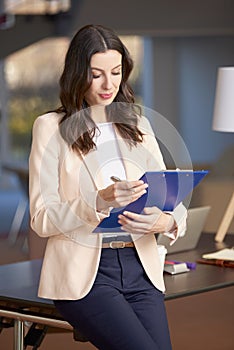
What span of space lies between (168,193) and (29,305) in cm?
71

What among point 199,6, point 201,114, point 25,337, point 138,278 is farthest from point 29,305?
point 201,114

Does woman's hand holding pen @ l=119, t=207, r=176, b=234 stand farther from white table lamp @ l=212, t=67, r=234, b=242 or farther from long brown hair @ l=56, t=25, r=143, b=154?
white table lamp @ l=212, t=67, r=234, b=242

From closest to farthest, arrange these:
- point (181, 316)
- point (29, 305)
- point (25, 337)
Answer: point (29, 305), point (25, 337), point (181, 316)

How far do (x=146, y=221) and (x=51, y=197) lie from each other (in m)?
0.27

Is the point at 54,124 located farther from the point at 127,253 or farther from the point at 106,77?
the point at 127,253

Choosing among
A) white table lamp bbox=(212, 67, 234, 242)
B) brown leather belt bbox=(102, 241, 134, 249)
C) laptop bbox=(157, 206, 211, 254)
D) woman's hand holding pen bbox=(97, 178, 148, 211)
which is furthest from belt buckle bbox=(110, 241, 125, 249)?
white table lamp bbox=(212, 67, 234, 242)

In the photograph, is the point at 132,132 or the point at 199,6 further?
the point at 199,6

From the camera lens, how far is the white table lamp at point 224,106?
421 centimetres

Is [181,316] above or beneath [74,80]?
beneath

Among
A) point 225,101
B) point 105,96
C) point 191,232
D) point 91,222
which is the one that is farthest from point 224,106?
point 91,222

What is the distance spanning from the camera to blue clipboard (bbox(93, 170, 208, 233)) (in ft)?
8.06

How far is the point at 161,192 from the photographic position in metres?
2.51

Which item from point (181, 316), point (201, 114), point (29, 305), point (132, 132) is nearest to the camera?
point (132, 132)

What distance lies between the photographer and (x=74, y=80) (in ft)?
8.47
